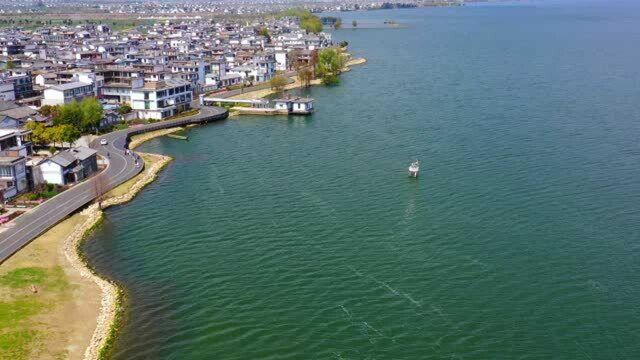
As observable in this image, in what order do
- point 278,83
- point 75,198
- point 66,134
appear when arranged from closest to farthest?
1. point 75,198
2. point 66,134
3. point 278,83

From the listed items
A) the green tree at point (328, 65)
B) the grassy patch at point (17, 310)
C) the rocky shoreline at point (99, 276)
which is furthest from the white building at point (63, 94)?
the grassy patch at point (17, 310)

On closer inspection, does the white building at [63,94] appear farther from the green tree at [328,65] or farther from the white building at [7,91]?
the green tree at [328,65]

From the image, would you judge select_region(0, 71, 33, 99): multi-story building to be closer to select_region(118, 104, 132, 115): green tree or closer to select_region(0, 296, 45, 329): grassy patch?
select_region(118, 104, 132, 115): green tree

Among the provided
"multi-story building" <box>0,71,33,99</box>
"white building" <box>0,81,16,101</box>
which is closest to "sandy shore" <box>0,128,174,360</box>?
"white building" <box>0,81,16,101</box>

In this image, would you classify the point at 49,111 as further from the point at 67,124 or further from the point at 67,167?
the point at 67,167

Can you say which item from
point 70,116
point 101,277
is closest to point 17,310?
point 101,277
